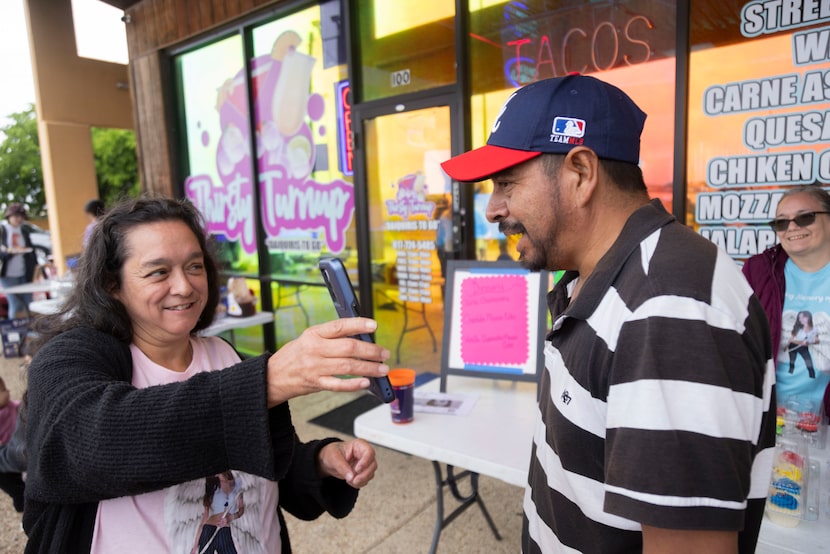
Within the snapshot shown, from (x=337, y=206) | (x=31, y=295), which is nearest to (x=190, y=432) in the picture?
(x=337, y=206)

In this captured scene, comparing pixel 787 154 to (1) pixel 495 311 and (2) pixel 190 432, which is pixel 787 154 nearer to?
(1) pixel 495 311

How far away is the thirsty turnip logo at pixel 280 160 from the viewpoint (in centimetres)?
540

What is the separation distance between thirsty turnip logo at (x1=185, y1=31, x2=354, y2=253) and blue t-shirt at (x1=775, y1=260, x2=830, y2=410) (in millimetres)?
3677

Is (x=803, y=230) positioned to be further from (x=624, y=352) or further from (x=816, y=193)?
(x=624, y=352)

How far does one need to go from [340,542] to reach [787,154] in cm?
333

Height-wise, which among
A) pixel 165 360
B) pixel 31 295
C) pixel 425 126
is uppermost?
pixel 425 126

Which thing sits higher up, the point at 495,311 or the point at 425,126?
the point at 425,126

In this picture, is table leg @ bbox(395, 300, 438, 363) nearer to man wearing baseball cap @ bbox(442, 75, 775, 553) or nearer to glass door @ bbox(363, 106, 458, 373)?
glass door @ bbox(363, 106, 458, 373)

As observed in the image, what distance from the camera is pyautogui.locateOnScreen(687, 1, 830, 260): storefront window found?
2904mm

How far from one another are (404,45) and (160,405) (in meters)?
4.41

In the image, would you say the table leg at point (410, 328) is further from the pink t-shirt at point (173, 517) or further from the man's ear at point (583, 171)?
the man's ear at point (583, 171)

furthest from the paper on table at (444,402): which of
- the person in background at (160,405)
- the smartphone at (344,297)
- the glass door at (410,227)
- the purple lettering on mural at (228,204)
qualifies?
the purple lettering on mural at (228,204)

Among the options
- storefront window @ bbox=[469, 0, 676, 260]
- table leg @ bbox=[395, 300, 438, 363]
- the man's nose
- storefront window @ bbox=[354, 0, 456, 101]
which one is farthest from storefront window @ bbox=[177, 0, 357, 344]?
the man's nose

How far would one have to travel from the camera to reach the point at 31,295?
779 centimetres
